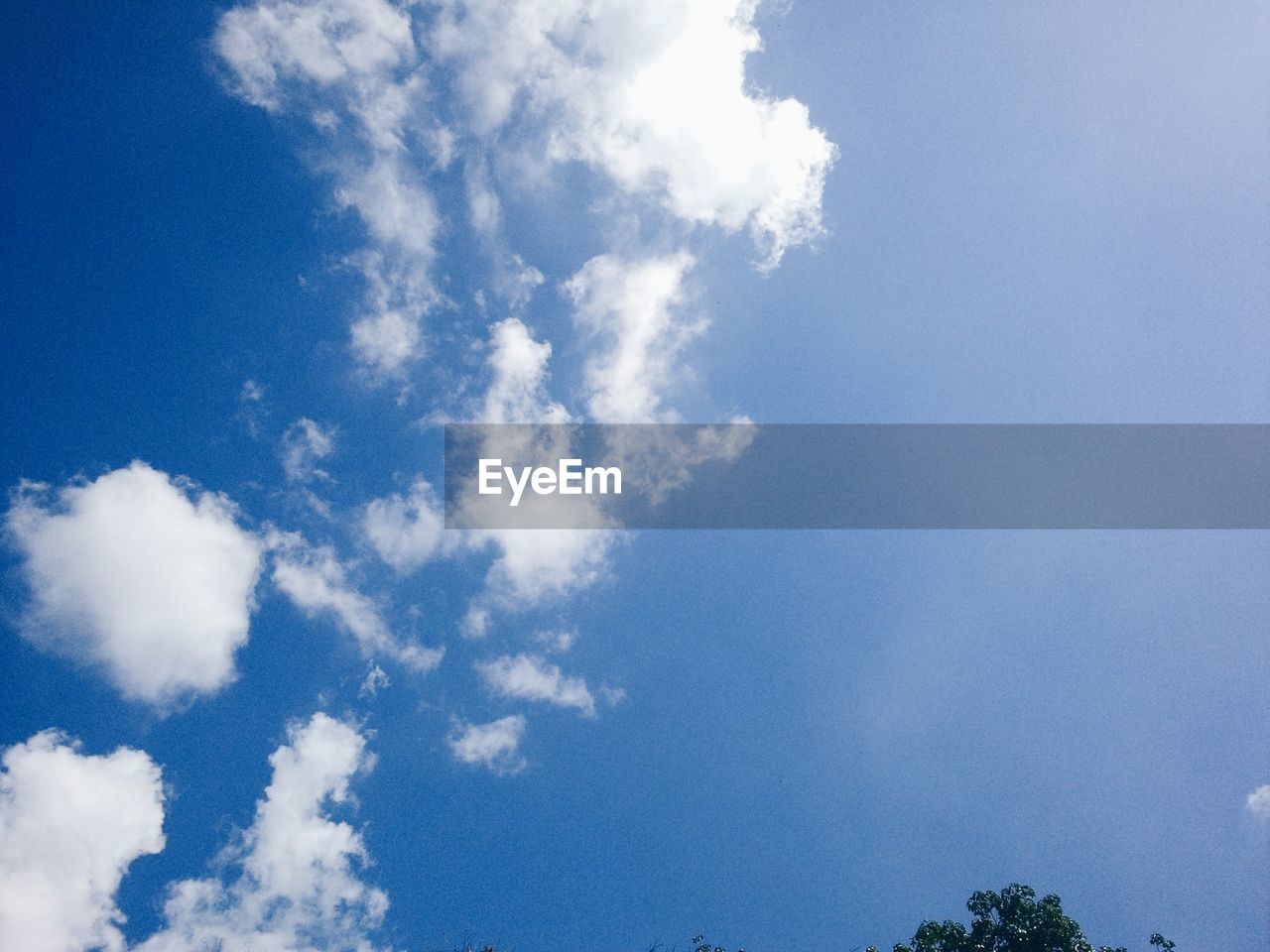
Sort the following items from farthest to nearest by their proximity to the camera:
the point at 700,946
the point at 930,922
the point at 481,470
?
1. the point at 700,946
2. the point at 930,922
3. the point at 481,470

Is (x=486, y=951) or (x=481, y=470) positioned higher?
(x=481, y=470)

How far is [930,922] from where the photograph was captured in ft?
75.5

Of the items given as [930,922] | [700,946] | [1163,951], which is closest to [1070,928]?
[1163,951]

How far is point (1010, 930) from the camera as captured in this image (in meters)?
22.3

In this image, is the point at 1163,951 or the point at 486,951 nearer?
Answer: the point at 1163,951

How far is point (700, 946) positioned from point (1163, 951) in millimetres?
16651

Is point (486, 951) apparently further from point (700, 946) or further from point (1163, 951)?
point (1163, 951)

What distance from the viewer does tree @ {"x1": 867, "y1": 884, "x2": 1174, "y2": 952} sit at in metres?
21.7

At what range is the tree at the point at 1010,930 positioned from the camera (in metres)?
21.7

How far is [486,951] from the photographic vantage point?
24422 millimetres

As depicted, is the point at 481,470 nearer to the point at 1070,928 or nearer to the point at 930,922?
the point at 930,922

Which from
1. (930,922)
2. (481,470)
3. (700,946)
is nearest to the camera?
(481,470)

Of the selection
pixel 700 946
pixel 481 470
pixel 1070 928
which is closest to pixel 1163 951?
pixel 1070 928

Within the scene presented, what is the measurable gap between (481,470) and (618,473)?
445 cm
